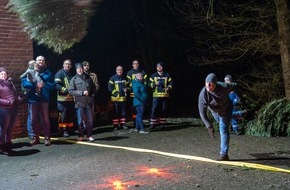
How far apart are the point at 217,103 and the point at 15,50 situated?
5.95 m

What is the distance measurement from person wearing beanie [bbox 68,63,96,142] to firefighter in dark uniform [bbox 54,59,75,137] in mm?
826

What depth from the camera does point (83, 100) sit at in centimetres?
941

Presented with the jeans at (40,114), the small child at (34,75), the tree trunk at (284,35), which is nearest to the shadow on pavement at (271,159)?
the tree trunk at (284,35)

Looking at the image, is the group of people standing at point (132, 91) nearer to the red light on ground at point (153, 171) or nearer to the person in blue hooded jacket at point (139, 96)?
the person in blue hooded jacket at point (139, 96)

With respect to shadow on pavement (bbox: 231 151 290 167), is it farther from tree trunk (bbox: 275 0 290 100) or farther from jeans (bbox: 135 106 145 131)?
jeans (bbox: 135 106 145 131)

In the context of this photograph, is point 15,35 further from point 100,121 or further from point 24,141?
point 100,121

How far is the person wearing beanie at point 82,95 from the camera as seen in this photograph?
940cm

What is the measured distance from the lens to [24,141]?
9.77 m

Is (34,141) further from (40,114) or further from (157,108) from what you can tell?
(157,108)

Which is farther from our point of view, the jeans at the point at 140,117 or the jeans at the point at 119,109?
the jeans at the point at 119,109

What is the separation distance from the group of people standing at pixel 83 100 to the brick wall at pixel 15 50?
0.52 metres

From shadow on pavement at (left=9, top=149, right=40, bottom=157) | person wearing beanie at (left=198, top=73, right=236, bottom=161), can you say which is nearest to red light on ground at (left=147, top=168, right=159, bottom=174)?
person wearing beanie at (left=198, top=73, right=236, bottom=161)

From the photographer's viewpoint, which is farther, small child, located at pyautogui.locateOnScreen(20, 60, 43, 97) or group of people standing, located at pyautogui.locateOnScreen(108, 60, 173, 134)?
group of people standing, located at pyautogui.locateOnScreen(108, 60, 173, 134)

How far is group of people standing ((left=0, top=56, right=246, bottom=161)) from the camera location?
276 inches
